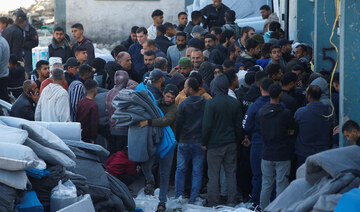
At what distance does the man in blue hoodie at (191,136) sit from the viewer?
9766mm

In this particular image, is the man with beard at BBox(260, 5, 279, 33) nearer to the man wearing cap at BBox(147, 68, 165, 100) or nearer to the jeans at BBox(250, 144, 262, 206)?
the man wearing cap at BBox(147, 68, 165, 100)

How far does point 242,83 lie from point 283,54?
1.40 meters

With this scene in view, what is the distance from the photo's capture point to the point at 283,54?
12.1 meters

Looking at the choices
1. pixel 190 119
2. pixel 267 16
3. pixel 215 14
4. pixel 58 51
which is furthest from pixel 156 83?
pixel 267 16

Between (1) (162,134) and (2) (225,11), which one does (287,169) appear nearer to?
(1) (162,134)

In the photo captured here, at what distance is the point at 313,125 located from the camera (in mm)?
9117

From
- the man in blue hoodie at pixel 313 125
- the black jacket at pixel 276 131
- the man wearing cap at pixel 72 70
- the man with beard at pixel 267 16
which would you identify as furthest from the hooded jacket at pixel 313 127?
the man with beard at pixel 267 16

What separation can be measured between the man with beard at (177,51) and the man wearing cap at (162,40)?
2.66 feet

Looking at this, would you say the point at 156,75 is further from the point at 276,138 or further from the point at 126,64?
the point at 276,138

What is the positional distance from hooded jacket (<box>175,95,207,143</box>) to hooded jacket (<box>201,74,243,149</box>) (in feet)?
0.63

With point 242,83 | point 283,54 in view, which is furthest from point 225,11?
point 242,83

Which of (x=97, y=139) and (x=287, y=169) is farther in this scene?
(x=97, y=139)

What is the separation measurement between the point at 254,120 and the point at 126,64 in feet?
9.59

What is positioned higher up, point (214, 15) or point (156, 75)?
point (214, 15)
